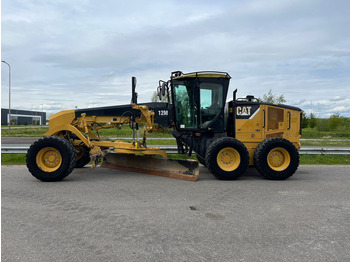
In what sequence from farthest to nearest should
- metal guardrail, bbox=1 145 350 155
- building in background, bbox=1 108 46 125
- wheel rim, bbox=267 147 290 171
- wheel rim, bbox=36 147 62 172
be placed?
building in background, bbox=1 108 46 125 → metal guardrail, bbox=1 145 350 155 → wheel rim, bbox=267 147 290 171 → wheel rim, bbox=36 147 62 172

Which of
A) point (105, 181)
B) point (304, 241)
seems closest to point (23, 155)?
point (105, 181)

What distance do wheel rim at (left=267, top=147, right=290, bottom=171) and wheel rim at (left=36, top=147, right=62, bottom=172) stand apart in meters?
5.38

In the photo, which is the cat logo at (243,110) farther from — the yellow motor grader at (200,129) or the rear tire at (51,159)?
the rear tire at (51,159)

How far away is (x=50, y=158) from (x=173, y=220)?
4.19 metres

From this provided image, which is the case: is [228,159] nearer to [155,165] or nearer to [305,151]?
[155,165]

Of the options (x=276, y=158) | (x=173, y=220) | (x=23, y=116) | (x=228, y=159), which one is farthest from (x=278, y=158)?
(x=23, y=116)

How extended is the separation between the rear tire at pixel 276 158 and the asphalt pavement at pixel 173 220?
18.3 inches

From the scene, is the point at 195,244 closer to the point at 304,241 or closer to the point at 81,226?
the point at 304,241

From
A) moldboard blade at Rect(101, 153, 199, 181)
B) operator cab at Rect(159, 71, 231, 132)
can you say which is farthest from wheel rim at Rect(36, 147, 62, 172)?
operator cab at Rect(159, 71, 231, 132)

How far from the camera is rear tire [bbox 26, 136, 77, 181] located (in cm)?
675

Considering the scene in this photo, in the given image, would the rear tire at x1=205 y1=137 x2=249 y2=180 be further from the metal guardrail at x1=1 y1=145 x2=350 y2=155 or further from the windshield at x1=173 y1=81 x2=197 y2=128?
the metal guardrail at x1=1 y1=145 x2=350 y2=155

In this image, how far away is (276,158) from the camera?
7512 mm

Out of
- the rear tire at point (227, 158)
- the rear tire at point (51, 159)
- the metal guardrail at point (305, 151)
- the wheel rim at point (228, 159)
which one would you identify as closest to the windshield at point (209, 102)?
the rear tire at point (227, 158)

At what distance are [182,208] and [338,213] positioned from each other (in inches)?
100
